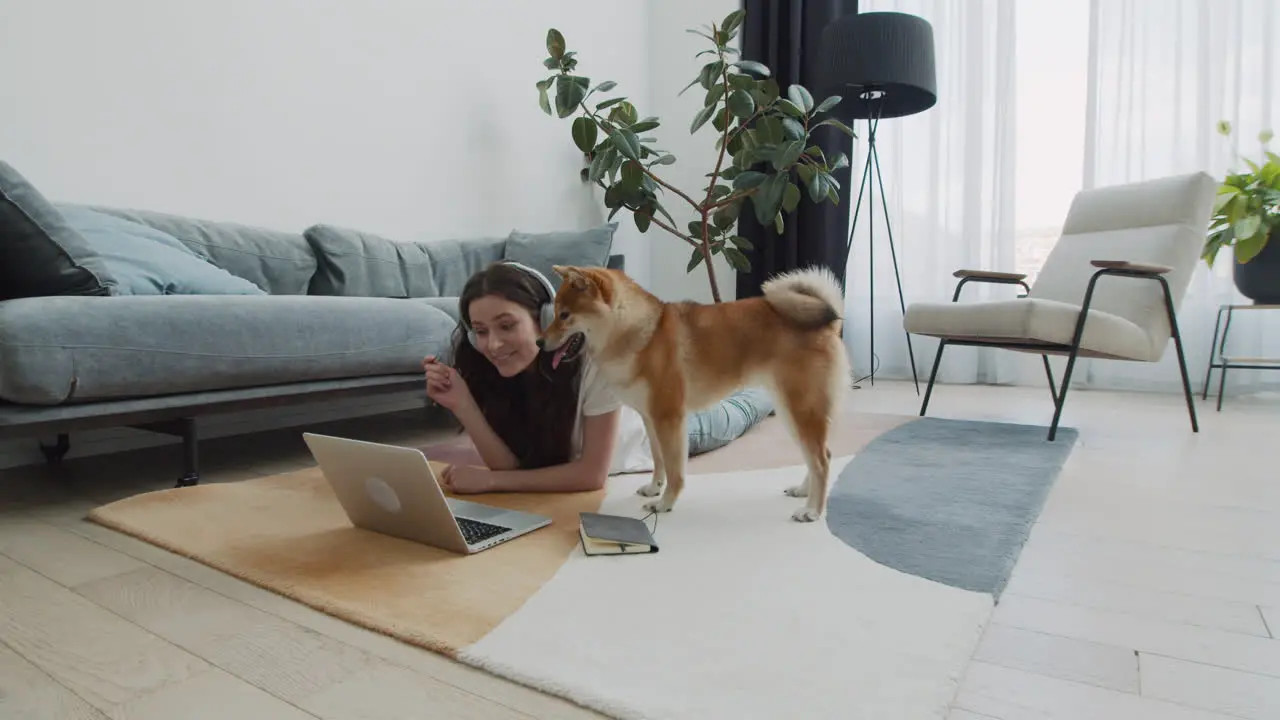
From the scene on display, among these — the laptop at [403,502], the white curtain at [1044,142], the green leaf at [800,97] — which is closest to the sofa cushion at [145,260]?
the laptop at [403,502]

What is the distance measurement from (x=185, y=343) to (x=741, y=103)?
2860mm

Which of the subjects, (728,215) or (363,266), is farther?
(728,215)

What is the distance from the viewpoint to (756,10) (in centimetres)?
468

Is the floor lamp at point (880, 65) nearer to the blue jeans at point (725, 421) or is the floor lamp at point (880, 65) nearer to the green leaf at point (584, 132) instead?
the green leaf at point (584, 132)

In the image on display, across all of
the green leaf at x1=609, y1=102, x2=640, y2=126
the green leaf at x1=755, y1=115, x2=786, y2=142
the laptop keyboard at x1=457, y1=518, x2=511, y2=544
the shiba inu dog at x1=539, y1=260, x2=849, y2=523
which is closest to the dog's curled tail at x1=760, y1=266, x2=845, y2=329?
the shiba inu dog at x1=539, y1=260, x2=849, y2=523

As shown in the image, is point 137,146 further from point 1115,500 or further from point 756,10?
point 756,10

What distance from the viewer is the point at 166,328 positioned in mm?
1698

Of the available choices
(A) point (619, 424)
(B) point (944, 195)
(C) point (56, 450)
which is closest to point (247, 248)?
(C) point (56, 450)

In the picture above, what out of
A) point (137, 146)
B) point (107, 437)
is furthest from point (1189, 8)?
point (107, 437)

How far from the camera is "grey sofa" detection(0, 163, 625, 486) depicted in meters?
1.55

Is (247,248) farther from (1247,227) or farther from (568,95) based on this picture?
(1247,227)

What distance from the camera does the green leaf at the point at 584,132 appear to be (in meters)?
3.88

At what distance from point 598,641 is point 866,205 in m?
3.98

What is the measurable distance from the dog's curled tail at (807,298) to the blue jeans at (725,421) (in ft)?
1.65
